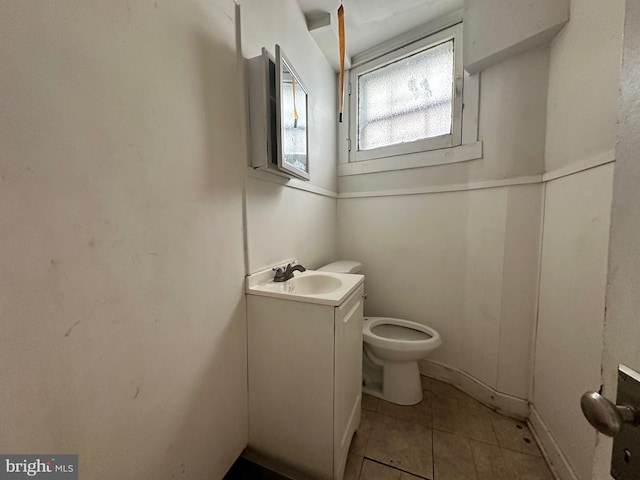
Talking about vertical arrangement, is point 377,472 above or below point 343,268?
below

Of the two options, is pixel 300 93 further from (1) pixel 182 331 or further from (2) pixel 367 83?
(1) pixel 182 331

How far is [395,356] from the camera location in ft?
4.76

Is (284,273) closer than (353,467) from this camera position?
No

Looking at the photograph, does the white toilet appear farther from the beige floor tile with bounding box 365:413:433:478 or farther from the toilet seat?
the beige floor tile with bounding box 365:413:433:478

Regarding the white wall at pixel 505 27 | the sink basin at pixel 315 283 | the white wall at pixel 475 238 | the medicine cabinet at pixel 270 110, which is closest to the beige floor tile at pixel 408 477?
the white wall at pixel 475 238

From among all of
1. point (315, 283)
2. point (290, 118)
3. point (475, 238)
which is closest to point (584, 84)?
point (475, 238)

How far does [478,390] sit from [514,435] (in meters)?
0.28

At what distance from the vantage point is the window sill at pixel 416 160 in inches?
61.1

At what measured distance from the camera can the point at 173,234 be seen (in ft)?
2.57

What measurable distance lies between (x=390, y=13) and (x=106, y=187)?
2028 millimetres

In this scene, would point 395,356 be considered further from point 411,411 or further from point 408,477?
point 408,477

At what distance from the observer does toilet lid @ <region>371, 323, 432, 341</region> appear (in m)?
1.65

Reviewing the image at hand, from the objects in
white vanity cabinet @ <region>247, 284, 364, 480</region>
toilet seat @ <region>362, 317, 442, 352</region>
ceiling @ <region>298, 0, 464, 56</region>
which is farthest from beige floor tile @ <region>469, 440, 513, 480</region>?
ceiling @ <region>298, 0, 464, 56</region>

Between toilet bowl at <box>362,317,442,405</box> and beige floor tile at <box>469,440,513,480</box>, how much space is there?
37cm
